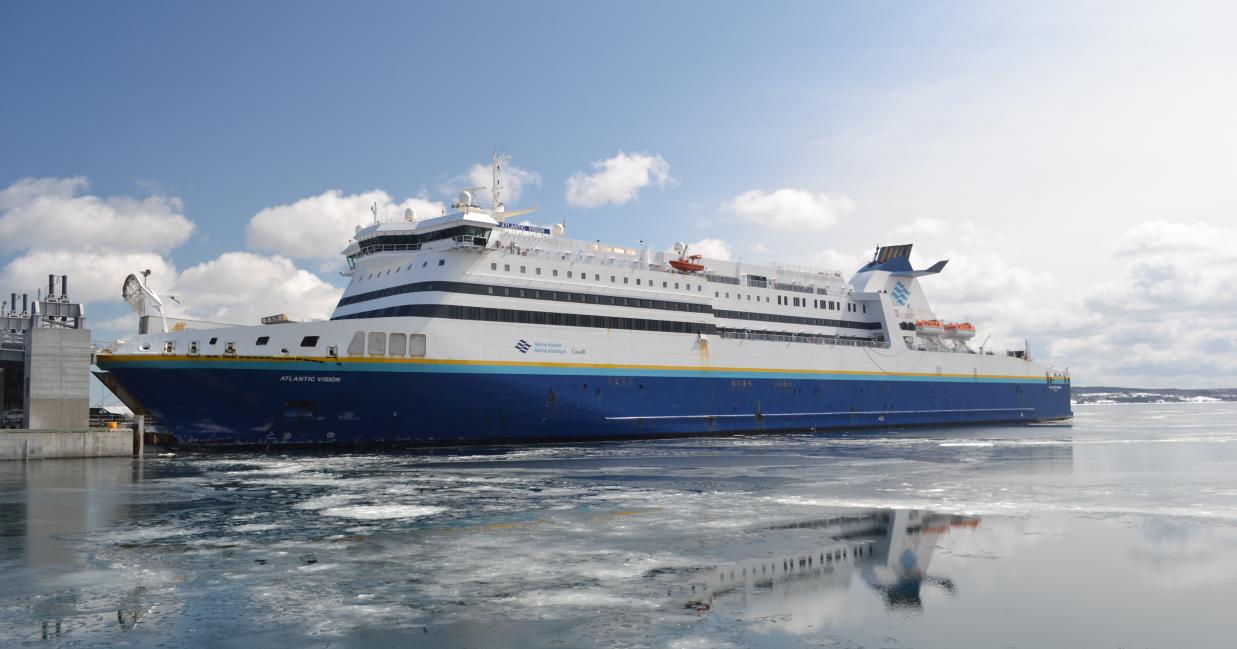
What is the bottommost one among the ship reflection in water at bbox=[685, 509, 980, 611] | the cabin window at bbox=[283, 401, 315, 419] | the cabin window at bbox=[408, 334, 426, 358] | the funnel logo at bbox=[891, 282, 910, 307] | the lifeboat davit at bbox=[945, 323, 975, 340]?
the ship reflection in water at bbox=[685, 509, 980, 611]

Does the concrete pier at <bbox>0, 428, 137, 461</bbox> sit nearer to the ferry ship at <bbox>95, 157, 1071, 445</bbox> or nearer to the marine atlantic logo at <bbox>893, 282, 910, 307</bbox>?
the ferry ship at <bbox>95, 157, 1071, 445</bbox>

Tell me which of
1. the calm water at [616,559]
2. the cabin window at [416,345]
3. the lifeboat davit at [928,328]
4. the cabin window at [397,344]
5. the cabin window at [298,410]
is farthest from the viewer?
the lifeboat davit at [928,328]

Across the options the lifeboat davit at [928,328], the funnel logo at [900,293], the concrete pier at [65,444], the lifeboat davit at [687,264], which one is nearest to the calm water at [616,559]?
the concrete pier at [65,444]

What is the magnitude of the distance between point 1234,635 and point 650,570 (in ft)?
19.5

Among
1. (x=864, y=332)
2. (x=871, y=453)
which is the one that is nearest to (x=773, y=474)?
(x=871, y=453)

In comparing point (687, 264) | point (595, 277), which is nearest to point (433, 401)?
point (595, 277)

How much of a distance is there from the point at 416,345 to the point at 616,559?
18.7 metres

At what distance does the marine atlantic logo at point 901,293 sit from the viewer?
48.7 metres

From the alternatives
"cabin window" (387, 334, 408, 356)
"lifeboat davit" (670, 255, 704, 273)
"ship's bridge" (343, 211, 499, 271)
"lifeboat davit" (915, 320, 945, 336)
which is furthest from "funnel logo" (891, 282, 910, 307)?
"cabin window" (387, 334, 408, 356)

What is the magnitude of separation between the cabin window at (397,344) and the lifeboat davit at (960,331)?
34003 mm

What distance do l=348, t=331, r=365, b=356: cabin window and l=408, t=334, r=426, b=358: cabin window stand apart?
4.82ft

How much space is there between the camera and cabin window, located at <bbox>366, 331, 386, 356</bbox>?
28297 millimetres

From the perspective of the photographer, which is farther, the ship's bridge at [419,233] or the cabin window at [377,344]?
the ship's bridge at [419,233]

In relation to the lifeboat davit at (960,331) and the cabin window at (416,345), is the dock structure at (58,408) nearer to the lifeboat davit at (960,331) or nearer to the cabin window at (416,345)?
the cabin window at (416,345)
